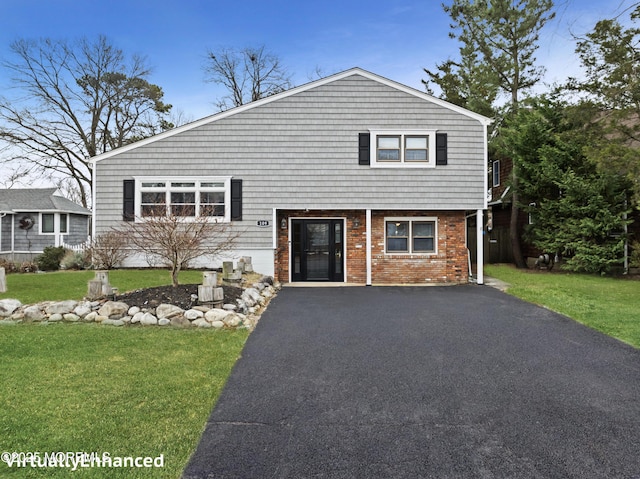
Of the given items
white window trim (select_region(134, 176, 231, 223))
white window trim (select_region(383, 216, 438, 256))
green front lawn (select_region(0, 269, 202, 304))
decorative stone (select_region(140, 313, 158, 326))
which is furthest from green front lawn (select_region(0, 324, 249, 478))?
white window trim (select_region(383, 216, 438, 256))

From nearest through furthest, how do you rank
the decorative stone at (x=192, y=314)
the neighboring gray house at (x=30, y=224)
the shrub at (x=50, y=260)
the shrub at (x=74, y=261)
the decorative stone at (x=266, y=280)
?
the decorative stone at (x=192, y=314)
the decorative stone at (x=266, y=280)
the shrub at (x=74, y=261)
the shrub at (x=50, y=260)
the neighboring gray house at (x=30, y=224)

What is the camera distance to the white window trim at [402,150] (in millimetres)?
11695

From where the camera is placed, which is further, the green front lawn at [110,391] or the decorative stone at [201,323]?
the decorative stone at [201,323]

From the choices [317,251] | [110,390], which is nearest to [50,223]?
[317,251]

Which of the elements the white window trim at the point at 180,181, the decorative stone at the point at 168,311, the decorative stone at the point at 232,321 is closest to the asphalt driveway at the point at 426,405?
the decorative stone at the point at 232,321

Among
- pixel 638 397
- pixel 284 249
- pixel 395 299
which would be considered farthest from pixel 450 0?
pixel 638 397

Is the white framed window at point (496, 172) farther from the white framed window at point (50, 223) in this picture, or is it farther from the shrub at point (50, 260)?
the white framed window at point (50, 223)

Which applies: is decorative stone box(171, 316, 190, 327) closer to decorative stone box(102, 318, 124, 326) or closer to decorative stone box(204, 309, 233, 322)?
decorative stone box(204, 309, 233, 322)

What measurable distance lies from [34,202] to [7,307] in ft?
48.7

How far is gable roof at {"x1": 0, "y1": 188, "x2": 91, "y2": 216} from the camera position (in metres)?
18.0

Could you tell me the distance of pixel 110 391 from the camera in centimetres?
362

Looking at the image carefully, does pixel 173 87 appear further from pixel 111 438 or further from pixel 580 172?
pixel 111 438

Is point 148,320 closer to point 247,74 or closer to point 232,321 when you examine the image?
point 232,321

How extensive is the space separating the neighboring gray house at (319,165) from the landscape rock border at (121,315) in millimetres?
5400
